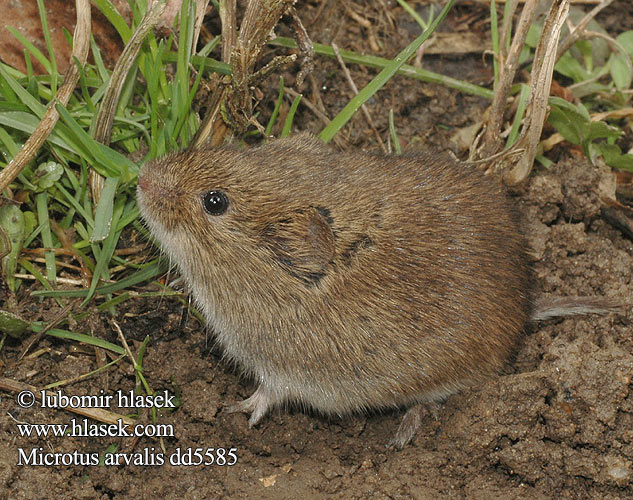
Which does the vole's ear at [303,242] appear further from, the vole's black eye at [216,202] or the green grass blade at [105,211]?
the green grass blade at [105,211]

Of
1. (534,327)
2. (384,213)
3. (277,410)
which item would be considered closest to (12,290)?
(277,410)

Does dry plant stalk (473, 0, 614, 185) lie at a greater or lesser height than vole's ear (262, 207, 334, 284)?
greater

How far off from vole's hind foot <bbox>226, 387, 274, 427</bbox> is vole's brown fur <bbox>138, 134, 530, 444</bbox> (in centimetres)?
18

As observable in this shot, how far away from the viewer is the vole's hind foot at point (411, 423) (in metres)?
4.23

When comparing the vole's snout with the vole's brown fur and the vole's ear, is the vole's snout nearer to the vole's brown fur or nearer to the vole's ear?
the vole's brown fur

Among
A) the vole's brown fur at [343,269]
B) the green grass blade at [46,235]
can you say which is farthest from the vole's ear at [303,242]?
the green grass blade at [46,235]

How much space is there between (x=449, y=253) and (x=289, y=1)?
1724 mm

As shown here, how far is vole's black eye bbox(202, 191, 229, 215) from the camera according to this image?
386cm

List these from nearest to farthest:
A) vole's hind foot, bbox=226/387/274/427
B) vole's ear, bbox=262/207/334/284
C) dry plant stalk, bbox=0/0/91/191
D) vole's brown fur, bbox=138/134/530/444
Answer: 1. vole's ear, bbox=262/207/334/284
2. vole's brown fur, bbox=138/134/530/444
3. dry plant stalk, bbox=0/0/91/191
4. vole's hind foot, bbox=226/387/274/427

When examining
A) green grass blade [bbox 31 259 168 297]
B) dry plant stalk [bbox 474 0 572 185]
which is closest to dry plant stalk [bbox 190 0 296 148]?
green grass blade [bbox 31 259 168 297]

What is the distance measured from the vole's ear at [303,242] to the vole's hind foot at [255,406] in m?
0.84

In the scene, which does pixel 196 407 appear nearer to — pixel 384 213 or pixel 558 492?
pixel 384 213

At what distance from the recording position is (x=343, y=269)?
150 inches

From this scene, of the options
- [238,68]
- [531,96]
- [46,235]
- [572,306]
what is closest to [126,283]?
[46,235]
